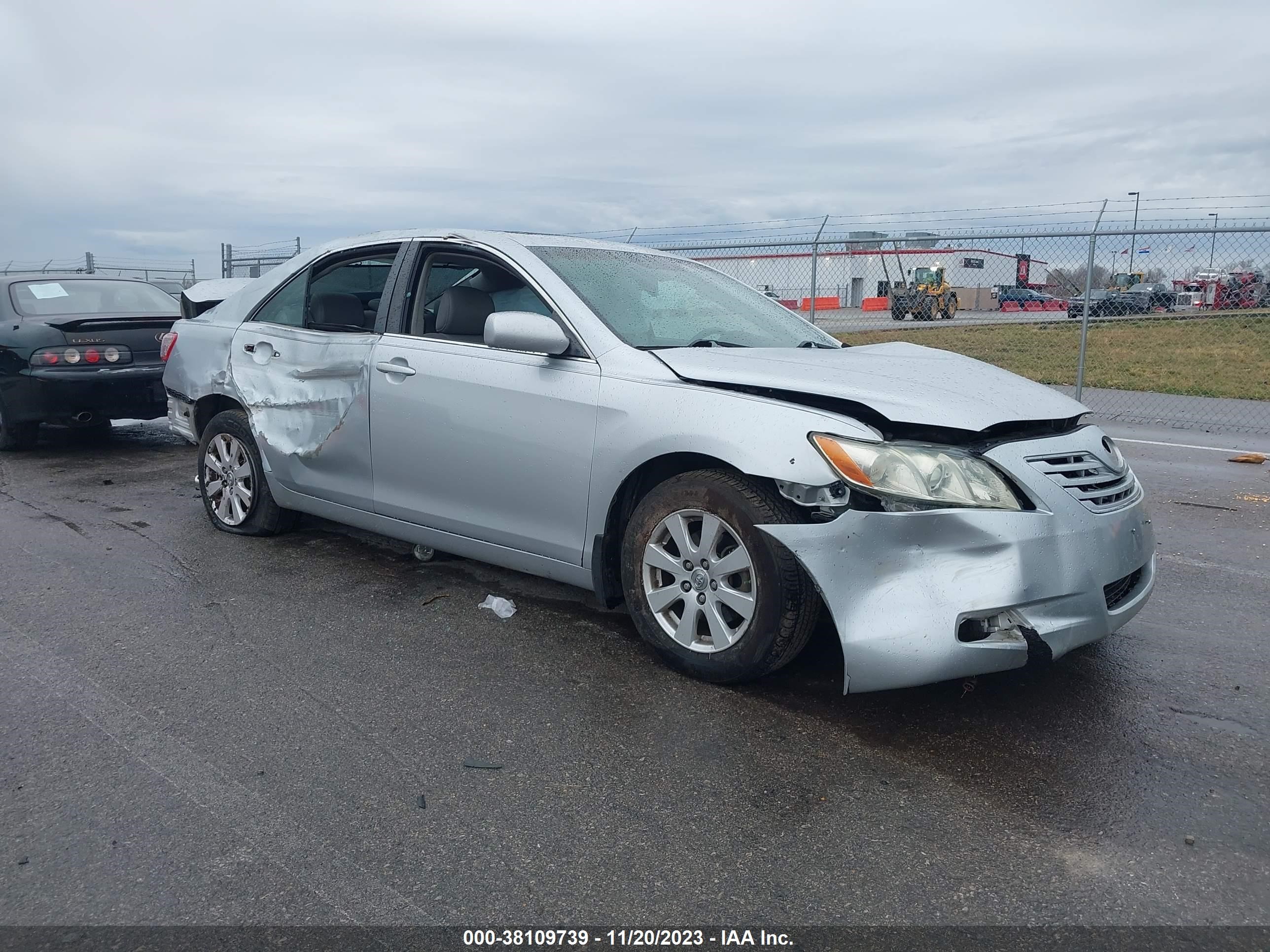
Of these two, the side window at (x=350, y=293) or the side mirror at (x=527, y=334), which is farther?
the side window at (x=350, y=293)

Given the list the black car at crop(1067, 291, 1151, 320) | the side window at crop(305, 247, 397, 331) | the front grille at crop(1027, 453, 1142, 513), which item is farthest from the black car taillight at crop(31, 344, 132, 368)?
the black car at crop(1067, 291, 1151, 320)

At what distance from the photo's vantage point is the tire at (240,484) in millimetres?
5672

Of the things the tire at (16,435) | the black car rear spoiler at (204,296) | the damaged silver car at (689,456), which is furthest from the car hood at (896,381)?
the tire at (16,435)

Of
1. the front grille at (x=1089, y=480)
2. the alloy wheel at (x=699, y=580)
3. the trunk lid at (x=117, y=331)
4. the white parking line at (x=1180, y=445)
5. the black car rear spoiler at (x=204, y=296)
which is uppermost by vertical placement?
the black car rear spoiler at (x=204, y=296)

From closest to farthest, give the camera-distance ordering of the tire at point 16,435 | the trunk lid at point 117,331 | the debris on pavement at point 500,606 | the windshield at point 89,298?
1. the debris on pavement at point 500,606
2. the trunk lid at point 117,331
3. the tire at point 16,435
4. the windshield at point 89,298

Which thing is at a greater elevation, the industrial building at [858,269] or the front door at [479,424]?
the industrial building at [858,269]

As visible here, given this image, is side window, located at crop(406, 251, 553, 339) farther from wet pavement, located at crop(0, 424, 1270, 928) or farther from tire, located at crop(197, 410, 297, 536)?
tire, located at crop(197, 410, 297, 536)

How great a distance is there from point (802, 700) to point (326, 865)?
1.72m

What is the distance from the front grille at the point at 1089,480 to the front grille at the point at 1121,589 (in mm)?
240

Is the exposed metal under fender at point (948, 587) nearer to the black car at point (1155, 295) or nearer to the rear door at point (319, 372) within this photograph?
the rear door at point (319, 372)

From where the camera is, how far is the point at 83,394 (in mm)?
8477

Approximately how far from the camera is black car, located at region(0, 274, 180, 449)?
8469 millimetres

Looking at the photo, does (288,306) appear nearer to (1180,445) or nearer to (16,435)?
(16,435)

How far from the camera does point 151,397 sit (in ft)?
28.5
